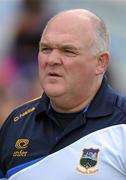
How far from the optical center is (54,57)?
562 cm

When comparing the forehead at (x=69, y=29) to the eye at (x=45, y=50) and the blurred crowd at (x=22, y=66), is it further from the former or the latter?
the blurred crowd at (x=22, y=66)

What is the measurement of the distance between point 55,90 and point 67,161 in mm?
443

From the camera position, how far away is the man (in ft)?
18.1

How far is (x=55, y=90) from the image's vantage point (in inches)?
222

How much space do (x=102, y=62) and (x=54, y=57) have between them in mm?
389

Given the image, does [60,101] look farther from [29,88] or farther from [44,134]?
[29,88]

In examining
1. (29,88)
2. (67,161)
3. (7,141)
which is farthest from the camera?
(29,88)

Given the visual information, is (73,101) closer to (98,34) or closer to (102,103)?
(102,103)

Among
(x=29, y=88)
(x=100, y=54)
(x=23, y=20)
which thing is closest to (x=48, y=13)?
(x=23, y=20)

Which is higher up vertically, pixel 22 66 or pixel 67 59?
pixel 67 59

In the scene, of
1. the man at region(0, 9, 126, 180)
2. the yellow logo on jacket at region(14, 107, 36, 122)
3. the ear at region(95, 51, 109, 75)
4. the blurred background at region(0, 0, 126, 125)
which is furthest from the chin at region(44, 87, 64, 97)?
the blurred background at region(0, 0, 126, 125)

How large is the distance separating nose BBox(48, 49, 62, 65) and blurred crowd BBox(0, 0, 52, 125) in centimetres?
230

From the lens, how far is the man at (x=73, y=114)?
218 inches

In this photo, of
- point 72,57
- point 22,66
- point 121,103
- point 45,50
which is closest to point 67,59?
point 72,57
